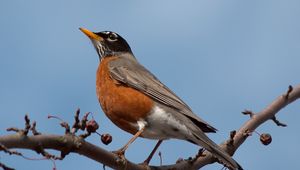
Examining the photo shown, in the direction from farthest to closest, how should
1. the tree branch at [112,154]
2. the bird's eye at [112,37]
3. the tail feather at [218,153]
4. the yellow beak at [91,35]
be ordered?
the bird's eye at [112,37] < the yellow beak at [91,35] < the tail feather at [218,153] < the tree branch at [112,154]

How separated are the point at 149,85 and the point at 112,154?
2.04m

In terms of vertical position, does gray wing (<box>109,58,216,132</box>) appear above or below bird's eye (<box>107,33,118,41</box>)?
below

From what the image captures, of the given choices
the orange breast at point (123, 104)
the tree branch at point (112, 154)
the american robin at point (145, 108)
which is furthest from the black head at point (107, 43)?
the tree branch at point (112, 154)

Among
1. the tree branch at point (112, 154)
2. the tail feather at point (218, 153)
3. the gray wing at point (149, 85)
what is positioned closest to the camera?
the tree branch at point (112, 154)

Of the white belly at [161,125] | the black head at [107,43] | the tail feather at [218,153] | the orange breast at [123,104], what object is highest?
the black head at [107,43]

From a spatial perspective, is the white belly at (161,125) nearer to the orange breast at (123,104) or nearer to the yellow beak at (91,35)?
the orange breast at (123,104)

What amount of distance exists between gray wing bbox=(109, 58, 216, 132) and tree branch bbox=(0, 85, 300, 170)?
1.50ft

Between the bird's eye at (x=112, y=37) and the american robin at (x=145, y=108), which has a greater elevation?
the bird's eye at (x=112, y=37)

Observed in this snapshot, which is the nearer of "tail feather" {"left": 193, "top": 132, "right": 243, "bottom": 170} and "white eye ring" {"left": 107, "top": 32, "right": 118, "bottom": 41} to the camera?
"tail feather" {"left": 193, "top": 132, "right": 243, "bottom": 170}

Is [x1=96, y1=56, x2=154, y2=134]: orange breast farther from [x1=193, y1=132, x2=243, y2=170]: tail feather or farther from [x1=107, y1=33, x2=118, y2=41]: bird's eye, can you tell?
[x1=107, y1=33, x2=118, y2=41]: bird's eye

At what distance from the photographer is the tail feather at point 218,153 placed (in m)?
3.64

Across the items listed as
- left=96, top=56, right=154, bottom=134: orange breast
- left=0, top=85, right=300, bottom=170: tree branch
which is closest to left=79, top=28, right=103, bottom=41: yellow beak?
left=96, top=56, right=154, bottom=134: orange breast

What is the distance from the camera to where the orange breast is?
468 cm

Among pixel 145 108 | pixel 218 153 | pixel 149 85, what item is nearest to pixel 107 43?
pixel 149 85
